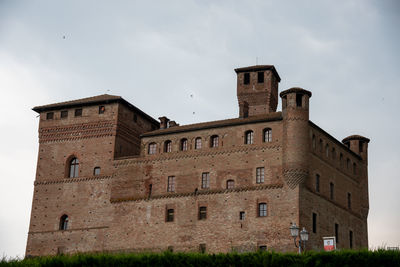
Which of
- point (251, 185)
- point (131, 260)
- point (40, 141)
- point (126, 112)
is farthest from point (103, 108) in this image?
point (131, 260)

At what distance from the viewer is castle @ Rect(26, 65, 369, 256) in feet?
164

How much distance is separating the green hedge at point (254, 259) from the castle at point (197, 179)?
546 inches

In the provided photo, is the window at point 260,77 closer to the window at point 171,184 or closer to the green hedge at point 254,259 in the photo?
the window at point 171,184

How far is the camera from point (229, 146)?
173 ft

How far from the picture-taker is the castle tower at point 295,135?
49.3 meters

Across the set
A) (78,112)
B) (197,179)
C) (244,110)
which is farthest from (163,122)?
(197,179)

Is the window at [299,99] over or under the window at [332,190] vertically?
over

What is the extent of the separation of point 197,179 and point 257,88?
430 inches

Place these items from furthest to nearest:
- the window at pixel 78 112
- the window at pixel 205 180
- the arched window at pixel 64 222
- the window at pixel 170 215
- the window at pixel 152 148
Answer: the window at pixel 78 112 < the arched window at pixel 64 222 < the window at pixel 152 148 < the window at pixel 170 215 < the window at pixel 205 180

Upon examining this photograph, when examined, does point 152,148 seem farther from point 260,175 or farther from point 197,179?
point 260,175

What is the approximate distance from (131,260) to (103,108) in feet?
80.6

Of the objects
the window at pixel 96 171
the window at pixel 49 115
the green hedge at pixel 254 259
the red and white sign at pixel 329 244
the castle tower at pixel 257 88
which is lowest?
the green hedge at pixel 254 259

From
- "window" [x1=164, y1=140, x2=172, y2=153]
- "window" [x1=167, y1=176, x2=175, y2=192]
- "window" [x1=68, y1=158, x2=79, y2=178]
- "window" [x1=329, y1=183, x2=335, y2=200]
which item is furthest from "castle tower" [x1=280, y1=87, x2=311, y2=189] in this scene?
"window" [x1=68, y1=158, x2=79, y2=178]

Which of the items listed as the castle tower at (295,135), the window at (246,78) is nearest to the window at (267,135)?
the castle tower at (295,135)
